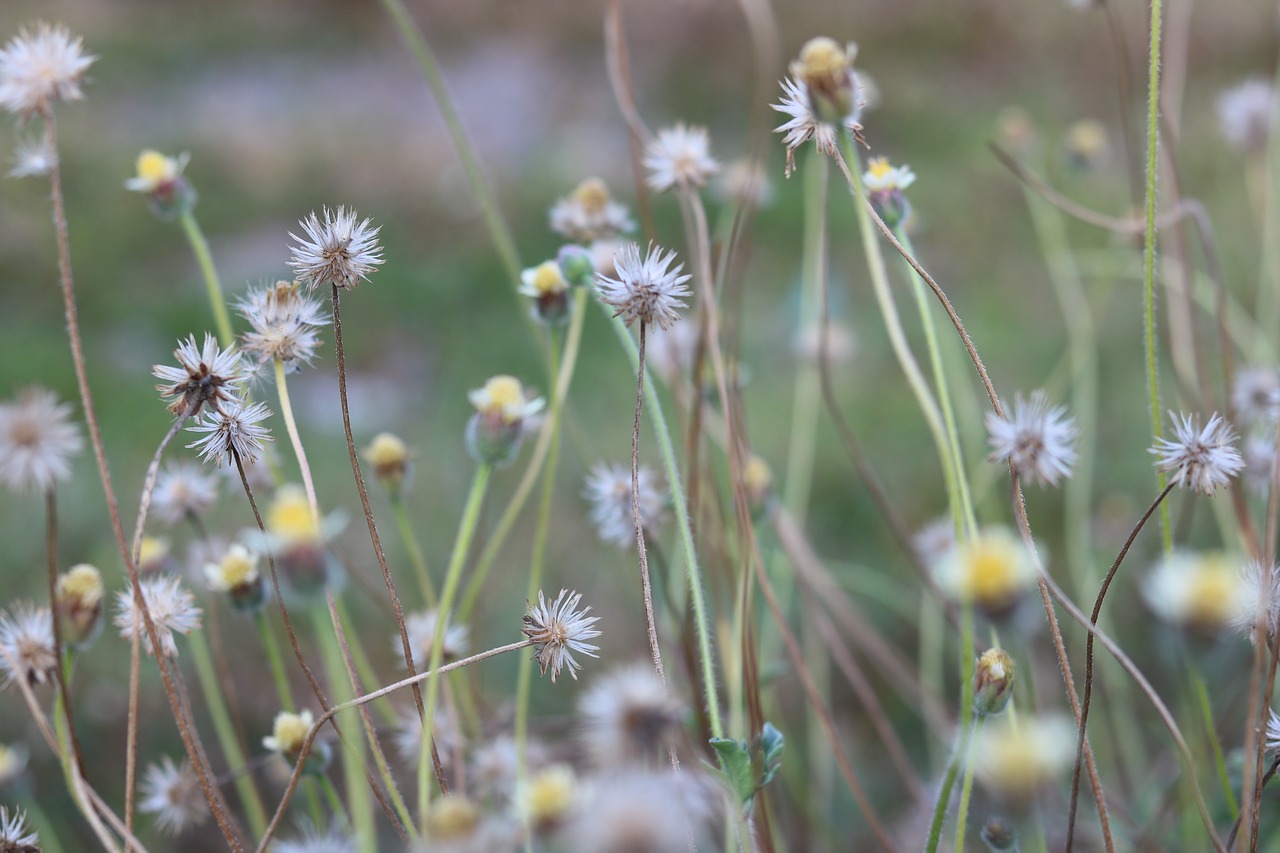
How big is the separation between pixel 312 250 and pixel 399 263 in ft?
3.45

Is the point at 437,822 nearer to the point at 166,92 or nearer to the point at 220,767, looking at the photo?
the point at 220,767

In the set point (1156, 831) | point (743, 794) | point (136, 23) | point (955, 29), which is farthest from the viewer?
point (136, 23)

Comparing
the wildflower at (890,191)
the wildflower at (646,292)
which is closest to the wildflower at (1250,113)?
the wildflower at (890,191)

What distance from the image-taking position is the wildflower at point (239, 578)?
1.19 ft

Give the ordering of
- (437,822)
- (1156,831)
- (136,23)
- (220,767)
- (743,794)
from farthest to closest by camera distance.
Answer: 1. (136,23)
2. (220,767)
3. (1156,831)
4. (743,794)
5. (437,822)

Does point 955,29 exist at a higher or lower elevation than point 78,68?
higher

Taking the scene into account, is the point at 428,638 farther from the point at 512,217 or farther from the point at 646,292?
the point at 512,217

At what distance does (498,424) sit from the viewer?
1.16 feet

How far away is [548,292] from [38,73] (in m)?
0.19

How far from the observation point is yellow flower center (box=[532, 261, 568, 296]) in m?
0.38

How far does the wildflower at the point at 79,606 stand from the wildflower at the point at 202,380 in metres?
0.07

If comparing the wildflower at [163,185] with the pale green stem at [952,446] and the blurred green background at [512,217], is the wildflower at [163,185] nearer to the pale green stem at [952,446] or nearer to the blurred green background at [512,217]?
the blurred green background at [512,217]

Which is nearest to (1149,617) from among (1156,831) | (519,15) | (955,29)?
(1156,831)

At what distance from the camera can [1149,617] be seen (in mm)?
681
